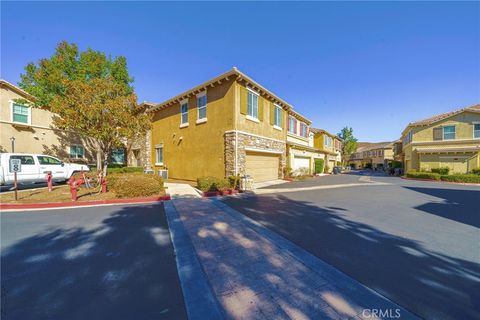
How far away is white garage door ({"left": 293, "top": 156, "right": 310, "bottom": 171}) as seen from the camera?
20.0m

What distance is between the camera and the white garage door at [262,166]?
13.4 m

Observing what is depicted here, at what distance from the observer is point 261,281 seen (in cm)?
292

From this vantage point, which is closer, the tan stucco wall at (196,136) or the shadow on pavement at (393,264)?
the shadow on pavement at (393,264)

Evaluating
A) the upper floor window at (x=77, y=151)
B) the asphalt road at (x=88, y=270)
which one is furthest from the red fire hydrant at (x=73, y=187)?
the upper floor window at (x=77, y=151)

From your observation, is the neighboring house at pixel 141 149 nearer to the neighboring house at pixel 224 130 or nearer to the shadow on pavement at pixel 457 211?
the neighboring house at pixel 224 130

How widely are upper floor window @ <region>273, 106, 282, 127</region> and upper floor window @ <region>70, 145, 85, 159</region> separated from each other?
20.1 m

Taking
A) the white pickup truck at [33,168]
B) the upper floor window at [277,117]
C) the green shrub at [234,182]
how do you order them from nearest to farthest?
the white pickup truck at [33,168], the green shrub at [234,182], the upper floor window at [277,117]

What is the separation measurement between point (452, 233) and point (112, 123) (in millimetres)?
15817

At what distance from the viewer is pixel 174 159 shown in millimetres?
15906

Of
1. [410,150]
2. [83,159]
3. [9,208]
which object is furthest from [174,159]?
[410,150]

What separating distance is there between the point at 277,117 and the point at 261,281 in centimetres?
1467

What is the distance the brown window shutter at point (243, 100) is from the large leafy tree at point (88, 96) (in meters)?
6.72

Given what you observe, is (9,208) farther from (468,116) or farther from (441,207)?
(468,116)

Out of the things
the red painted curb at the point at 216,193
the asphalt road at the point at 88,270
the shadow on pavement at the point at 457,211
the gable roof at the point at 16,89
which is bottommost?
the shadow on pavement at the point at 457,211
